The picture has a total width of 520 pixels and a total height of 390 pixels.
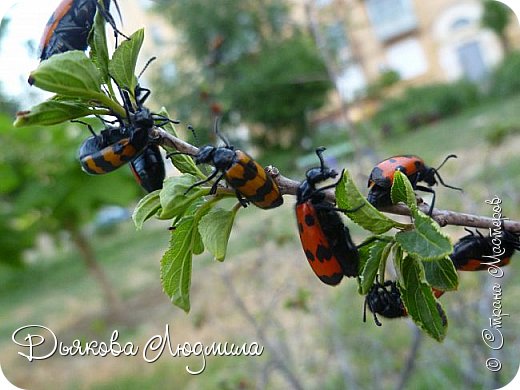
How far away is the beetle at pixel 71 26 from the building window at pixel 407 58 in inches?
430

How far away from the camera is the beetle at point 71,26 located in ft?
1.63

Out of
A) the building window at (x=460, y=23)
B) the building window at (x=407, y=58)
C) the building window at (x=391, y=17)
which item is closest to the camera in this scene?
the building window at (x=460, y=23)

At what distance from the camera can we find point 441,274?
436 mm

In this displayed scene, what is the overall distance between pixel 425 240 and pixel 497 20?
11132 mm

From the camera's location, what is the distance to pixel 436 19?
11117 millimetres

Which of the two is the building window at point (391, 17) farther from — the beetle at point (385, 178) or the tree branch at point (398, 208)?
the tree branch at point (398, 208)

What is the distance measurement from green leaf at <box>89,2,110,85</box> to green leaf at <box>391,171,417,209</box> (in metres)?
0.24

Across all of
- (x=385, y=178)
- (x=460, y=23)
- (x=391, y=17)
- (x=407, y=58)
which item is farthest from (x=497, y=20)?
(x=385, y=178)

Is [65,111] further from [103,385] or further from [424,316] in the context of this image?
[103,385]

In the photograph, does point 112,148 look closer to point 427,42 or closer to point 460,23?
point 460,23

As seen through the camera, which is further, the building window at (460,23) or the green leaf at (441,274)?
the building window at (460,23)

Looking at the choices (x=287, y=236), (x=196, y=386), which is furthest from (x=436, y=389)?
(x=196, y=386)

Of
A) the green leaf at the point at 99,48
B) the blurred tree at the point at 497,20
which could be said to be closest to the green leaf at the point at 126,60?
the green leaf at the point at 99,48

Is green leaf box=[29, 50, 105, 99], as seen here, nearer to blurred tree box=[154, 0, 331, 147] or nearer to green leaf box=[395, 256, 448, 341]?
green leaf box=[395, 256, 448, 341]
